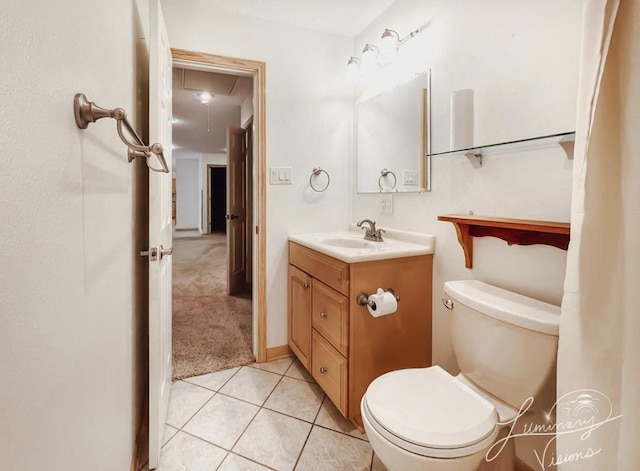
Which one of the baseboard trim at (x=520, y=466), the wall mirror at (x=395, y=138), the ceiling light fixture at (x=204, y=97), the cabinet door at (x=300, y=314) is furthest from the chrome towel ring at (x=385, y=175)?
the ceiling light fixture at (x=204, y=97)

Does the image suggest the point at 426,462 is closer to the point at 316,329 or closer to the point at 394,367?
the point at 394,367

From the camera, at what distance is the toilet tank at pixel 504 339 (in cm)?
97

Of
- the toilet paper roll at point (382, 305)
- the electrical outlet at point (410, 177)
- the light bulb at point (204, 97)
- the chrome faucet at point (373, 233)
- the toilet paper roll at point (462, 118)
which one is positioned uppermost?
the light bulb at point (204, 97)

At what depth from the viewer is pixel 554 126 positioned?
3.67ft

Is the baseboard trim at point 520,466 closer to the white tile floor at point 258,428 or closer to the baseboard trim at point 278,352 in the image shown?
the white tile floor at point 258,428

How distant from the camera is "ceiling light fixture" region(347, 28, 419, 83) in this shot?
1.86 meters

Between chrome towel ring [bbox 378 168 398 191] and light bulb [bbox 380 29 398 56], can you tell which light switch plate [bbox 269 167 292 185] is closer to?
chrome towel ring [bbox 378 168 398 191]

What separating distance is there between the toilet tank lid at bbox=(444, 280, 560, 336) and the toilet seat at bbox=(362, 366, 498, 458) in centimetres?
29

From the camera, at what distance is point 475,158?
4.67 ft

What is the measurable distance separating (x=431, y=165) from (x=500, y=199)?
0.48 meters

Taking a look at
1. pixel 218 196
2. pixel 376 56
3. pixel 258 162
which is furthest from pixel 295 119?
pixel 218 196

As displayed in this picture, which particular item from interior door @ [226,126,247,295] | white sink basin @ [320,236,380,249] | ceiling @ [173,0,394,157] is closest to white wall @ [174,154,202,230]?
ceiling @ [173,0,394,157]

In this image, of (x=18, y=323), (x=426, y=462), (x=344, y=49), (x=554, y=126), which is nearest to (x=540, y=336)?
(x=426, y=462)

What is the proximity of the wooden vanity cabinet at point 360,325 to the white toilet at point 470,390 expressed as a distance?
1.05ft
